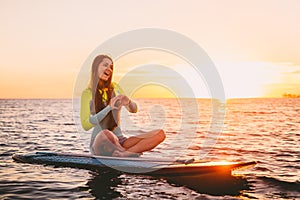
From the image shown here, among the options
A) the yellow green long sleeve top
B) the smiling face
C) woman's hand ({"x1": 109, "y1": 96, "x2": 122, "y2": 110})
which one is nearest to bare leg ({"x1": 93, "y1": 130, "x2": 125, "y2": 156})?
the yellow green long sleeve top

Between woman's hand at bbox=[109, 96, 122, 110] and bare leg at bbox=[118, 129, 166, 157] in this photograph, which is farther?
bare leg at bbox=[118, 129, 166, 157]

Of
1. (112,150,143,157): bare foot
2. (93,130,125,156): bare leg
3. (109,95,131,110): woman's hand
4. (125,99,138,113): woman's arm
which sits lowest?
(112,150,143,157): bare foot

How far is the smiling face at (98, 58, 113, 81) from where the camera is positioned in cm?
818

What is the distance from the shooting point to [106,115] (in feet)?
27.3

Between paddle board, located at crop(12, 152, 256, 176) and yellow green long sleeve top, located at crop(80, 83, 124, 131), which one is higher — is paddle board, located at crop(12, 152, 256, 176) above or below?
below

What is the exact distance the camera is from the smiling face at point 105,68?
8.18 m

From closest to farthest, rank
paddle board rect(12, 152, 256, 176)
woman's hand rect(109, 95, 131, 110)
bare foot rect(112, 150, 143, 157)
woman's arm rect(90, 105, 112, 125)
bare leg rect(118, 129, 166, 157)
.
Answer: woman's arm rect(90, 105, 112, 125) → woman's hand rect(109, 95, 131, 110) → paddle board rect(12, 152, 256, 176) → bare leg rect(118, 129, 166, 157) → bare foot rect(112, 150, 143, 157)

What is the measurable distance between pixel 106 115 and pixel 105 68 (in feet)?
3.64

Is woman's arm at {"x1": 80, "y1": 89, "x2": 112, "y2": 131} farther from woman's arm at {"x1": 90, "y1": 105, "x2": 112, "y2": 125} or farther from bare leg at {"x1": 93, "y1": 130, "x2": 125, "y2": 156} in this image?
bare leg at {"x1": 93, "y1": 130, "x2": 125, "y2": 156}

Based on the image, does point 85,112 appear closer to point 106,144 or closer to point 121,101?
point 121,101

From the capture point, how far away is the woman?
8008mm

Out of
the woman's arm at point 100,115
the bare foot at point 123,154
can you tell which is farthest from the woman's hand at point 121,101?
the bare foot at point 123,154

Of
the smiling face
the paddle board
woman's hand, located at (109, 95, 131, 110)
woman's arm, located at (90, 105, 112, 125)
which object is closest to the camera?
woman's arm, located at (90, 105, 112, 125)

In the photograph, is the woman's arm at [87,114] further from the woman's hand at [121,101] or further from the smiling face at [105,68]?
the smiling face at [105,68]
